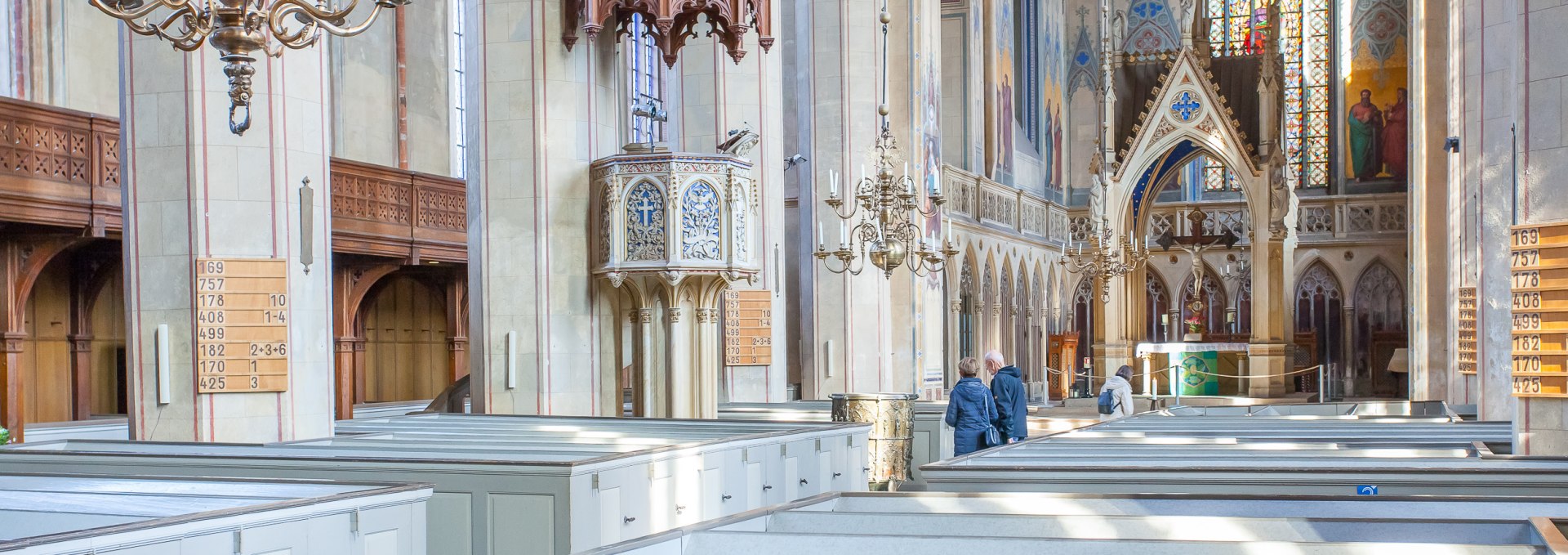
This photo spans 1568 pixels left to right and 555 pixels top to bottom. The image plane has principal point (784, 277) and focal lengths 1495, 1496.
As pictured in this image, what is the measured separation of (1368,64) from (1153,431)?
860 inches

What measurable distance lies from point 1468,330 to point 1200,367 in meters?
12.5

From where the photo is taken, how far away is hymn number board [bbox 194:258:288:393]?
921 centimetres

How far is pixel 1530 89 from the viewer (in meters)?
6.79

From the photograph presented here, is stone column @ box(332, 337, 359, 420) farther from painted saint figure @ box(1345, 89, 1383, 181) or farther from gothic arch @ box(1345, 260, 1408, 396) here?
painted saint figure @ box(1345, 89, 1383, 181)

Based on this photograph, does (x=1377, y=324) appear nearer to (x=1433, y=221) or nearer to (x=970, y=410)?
(x=1433, y=221)

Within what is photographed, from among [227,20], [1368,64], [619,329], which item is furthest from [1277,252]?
[227,20]

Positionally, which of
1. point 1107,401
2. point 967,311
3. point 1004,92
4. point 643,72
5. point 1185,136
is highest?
point 1004,92

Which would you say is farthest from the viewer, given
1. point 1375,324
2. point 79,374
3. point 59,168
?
point 1375,324

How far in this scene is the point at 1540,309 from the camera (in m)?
6.95

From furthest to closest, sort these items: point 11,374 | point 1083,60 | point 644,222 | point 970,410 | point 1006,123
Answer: point 1083,60 → point 1006,123 → point 11,374 → point 644,222 → point 970,410

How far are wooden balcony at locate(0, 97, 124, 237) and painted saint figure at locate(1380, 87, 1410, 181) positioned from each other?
23632 millimetres

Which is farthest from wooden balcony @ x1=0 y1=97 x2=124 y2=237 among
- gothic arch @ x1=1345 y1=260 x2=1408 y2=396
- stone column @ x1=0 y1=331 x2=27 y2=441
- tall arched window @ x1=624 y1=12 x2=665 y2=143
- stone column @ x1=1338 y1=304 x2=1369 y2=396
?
gothic arch @ x1=1345 y1=260 x2=1408 y2=396

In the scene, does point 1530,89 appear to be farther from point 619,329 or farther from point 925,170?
point 925,170

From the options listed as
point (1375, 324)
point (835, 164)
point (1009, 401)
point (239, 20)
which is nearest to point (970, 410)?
point (1009, 401)
